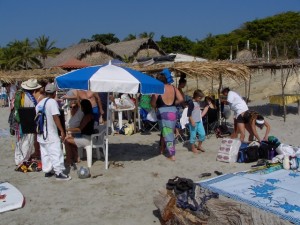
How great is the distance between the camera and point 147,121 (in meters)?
10.7

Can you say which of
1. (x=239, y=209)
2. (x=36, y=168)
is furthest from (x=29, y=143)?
(x=239, y=209)

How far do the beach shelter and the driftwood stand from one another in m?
2.19

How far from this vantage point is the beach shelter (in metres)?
5.87

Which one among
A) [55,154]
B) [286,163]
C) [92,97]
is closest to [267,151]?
[286,163]

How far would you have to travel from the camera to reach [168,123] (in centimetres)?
707

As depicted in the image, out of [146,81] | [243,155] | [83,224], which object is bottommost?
[83,224]

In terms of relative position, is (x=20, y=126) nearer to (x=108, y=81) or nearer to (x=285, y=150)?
(x=108, y=81)

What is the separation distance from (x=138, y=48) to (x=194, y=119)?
28105 mm

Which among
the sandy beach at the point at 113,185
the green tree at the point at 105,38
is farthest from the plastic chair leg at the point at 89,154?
the green tree at the point at 105,38

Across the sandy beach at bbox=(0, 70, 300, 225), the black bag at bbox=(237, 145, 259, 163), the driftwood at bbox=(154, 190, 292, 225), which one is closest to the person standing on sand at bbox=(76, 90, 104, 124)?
the sandy beach at bbox=(0, 70, 300, 225)

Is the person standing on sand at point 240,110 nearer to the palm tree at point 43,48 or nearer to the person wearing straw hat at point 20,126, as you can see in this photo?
the person wearing straw hat at point 20,126

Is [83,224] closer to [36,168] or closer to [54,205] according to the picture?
[54,205]

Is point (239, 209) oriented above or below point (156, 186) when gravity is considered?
above

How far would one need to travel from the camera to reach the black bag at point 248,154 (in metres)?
6.83
